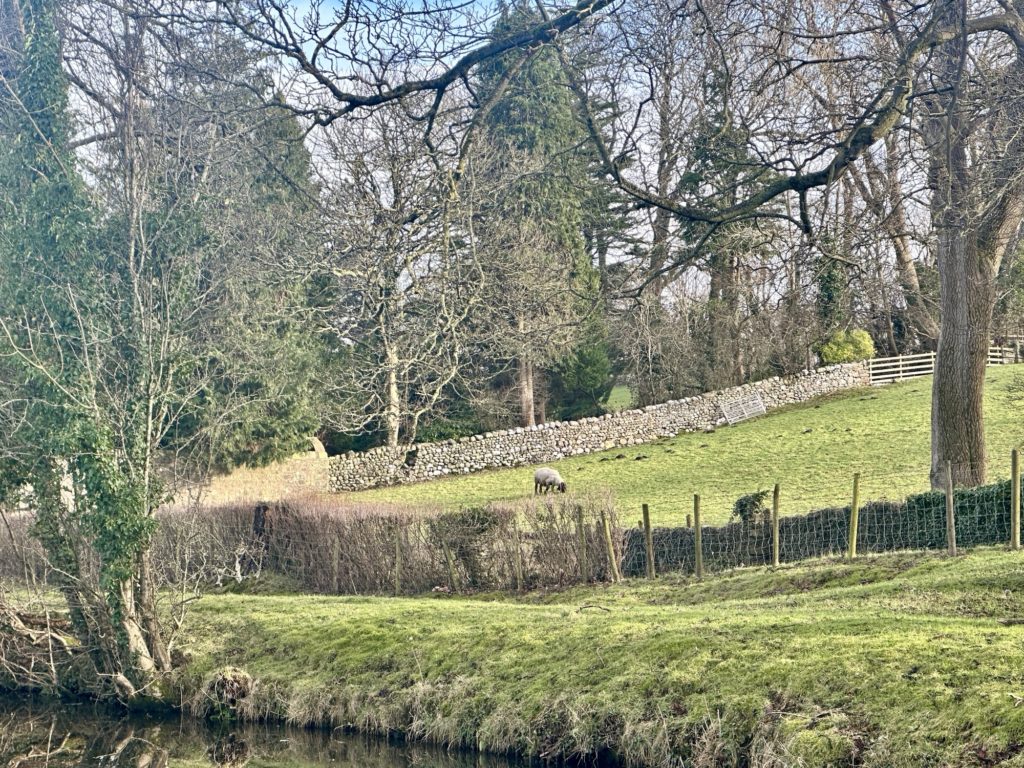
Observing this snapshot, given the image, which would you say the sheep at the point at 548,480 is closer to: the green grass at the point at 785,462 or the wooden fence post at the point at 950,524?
the green grass at the point at 785,462

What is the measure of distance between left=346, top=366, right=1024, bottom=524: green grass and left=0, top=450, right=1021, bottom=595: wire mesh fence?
3878 millimetres

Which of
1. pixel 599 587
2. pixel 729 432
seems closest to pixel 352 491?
pixel 729 432

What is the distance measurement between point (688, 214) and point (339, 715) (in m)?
7.16

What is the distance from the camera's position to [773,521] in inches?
703

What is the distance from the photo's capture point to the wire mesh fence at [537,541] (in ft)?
57.8

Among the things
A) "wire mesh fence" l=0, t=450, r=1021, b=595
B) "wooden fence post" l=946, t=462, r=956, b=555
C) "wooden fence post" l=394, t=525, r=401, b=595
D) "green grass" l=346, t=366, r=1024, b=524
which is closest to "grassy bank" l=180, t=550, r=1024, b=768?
"wooden fence post" l=946, t=462, r=956, b=555

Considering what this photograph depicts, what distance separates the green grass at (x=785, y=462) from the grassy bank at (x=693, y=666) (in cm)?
906

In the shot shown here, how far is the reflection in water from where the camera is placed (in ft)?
38.5

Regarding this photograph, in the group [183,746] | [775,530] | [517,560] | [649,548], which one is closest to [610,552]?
[649,548]

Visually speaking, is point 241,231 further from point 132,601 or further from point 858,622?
point 858,622

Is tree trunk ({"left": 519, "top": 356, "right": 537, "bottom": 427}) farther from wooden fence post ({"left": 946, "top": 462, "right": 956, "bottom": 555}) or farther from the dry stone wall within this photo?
wooden fence post ({"left": 946, "top": 462, "right": 956, "bottom": 555})

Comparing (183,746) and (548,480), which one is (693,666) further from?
(548,480)

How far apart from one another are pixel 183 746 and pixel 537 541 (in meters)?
7.56

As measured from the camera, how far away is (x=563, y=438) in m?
37.9
